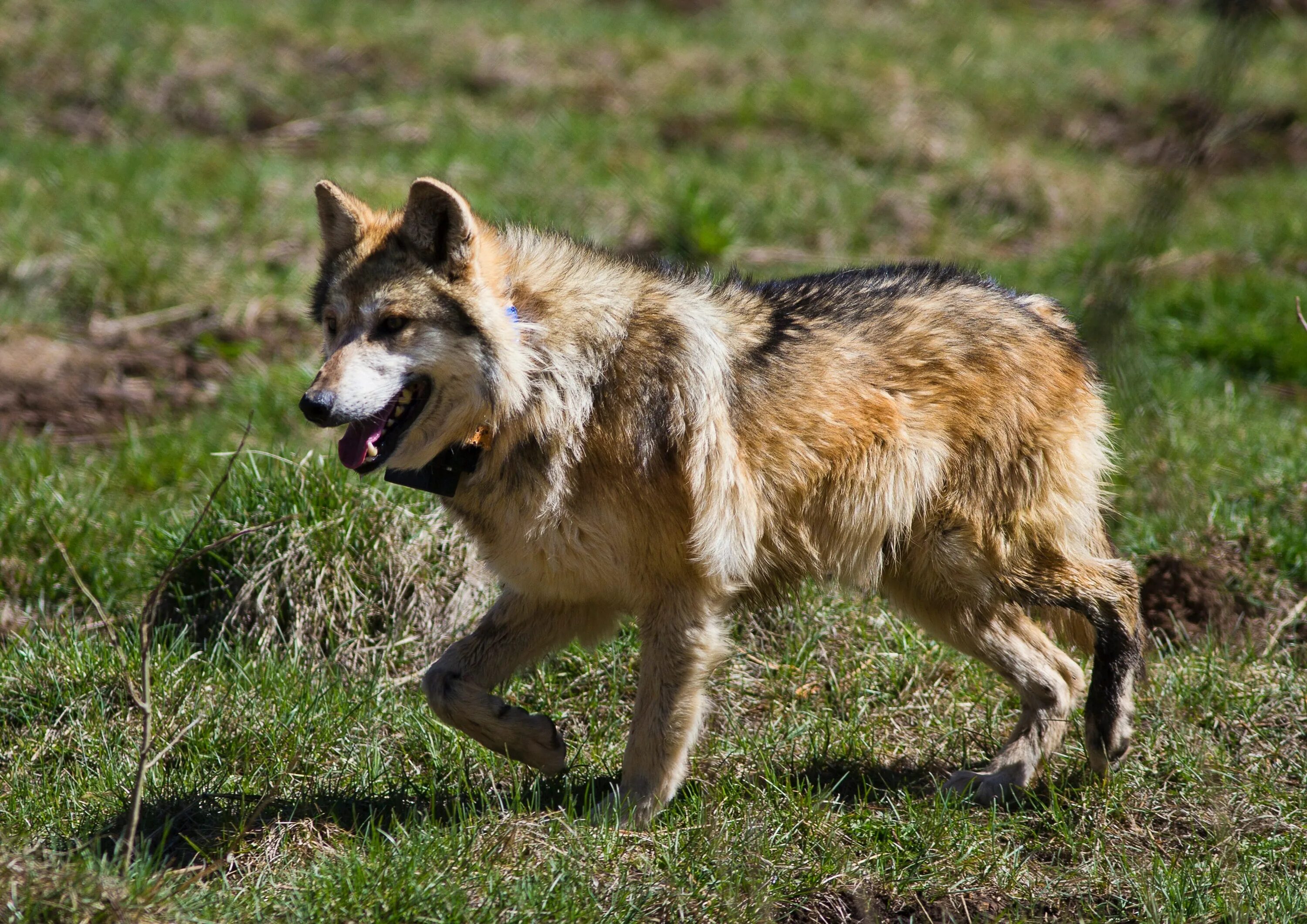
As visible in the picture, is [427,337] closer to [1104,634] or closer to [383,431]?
[383,431]

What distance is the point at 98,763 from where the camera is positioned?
414cm

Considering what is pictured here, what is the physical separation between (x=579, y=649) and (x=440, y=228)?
1.97 metres

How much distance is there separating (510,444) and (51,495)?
293 cm

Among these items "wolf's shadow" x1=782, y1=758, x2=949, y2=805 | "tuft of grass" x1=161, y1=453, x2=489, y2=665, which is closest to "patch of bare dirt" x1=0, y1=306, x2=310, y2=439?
"tuft of grass" x1=161, y1=453, x2=489, y2=665

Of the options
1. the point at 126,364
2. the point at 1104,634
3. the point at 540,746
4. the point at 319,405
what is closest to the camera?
the point at 319,405

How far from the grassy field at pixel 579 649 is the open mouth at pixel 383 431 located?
2.83ft

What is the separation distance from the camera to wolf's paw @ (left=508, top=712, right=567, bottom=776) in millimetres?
4152

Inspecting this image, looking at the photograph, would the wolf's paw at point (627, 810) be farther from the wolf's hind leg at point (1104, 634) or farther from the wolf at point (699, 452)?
the wolf's hind leg at point (1104, 634)

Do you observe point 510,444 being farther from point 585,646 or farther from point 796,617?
point 796,617

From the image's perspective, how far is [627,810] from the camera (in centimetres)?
405

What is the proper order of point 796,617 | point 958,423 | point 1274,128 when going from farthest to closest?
point 796,617 < point 958,423 < point 1274,128

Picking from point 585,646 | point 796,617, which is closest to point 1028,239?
point 796,617

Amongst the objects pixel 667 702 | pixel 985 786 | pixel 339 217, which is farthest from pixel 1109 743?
pixel 339 217

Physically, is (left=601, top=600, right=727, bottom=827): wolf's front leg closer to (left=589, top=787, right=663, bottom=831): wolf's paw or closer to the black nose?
(left=589, top=787, right=663, bottom=831): wolf's paw
